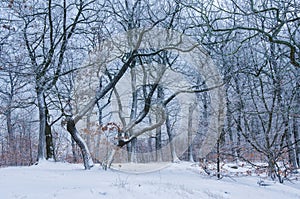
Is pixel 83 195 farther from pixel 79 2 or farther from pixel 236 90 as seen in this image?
pixel 79 2

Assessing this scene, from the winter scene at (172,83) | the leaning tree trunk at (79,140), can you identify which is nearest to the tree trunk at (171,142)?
the winter scene at (172,83)

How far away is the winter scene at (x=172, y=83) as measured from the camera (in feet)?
15.8

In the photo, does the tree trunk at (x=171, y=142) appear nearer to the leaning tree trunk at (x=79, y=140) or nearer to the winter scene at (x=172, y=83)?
the winter scene at (x=172, y=83)

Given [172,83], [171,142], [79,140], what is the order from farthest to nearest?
[171,142], [172,83], [79,140]

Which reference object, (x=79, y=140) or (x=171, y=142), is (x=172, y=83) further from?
(x=171, y=142)

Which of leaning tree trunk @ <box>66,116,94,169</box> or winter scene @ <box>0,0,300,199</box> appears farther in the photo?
leaning tree trunk @ <box>66,116,94,169</box>

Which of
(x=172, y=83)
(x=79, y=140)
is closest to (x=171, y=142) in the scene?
(x=172, y=83)

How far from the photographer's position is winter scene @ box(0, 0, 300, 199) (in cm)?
481

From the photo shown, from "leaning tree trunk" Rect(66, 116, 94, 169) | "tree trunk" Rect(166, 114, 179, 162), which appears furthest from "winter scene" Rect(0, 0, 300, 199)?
"tree trunk" Rect(166, 114, 179, 162)

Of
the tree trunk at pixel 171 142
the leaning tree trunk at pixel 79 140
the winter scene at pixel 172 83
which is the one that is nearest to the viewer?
the winter scene at pixel 172 83

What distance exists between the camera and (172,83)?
30.0 feet

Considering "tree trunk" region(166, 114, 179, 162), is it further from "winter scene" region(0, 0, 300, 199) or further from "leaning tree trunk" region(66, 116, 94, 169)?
"leaning tree trunk" region(66, 116, 94, 169)

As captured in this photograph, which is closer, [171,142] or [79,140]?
[79,140]

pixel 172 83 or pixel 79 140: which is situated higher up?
pixel 172 83
